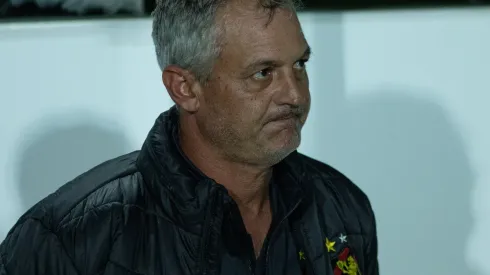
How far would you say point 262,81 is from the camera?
1834 millimetres

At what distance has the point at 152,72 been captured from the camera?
280cm

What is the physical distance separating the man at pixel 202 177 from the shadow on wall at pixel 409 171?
2.92ft

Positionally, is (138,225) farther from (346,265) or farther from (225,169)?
(346,265)

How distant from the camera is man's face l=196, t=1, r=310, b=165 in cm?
182

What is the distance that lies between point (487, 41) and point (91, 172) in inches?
51.4

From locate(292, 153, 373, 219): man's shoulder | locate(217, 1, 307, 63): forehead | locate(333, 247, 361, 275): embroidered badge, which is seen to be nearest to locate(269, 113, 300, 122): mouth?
locate(217, 1, 307, 63): forehead

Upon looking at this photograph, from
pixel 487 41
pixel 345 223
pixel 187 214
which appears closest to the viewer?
pixel 187 214

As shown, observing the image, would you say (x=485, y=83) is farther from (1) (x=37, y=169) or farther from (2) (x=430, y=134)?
(1) (x=37, y=169)

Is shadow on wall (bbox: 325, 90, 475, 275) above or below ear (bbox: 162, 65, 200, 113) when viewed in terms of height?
below

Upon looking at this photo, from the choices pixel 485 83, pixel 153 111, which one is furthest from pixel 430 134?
pixel 153 111

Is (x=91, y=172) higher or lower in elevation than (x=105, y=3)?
lower

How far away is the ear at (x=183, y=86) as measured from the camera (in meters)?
1.92

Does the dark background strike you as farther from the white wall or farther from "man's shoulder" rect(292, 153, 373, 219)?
"man's shoulder" rect(292, 153, 373, 219)

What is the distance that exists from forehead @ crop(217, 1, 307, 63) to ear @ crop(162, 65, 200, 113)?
0.10 m
